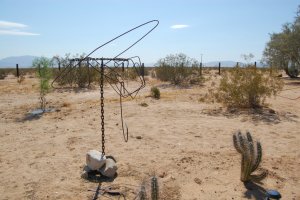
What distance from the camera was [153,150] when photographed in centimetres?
589

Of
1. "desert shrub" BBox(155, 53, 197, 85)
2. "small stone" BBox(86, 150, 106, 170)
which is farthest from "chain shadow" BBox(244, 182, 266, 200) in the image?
"desert shrub" BBox(155, 53, 197, 85)

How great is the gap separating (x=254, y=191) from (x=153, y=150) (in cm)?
209

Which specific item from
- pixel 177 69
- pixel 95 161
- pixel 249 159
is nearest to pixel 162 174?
pixel 95 161

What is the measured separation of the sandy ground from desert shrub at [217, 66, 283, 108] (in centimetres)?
48

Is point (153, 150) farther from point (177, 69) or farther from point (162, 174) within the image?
point (177, 69)

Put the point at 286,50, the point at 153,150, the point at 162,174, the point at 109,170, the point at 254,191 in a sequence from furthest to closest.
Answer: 1. the point at 286,50
2. the point at 153,150
3. the point at 162,174
4. the point at 109,170
5. the point at 254,191

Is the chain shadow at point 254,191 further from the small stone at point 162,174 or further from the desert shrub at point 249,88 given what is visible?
the desert shrub at point 249,88

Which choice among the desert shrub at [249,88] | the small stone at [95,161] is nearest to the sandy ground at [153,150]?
the small stone at [95,161]

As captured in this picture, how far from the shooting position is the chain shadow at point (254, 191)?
4.13 metres

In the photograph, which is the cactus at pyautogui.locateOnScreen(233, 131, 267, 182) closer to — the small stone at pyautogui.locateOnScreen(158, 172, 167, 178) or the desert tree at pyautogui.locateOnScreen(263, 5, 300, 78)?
the small stone at pyautogui.locateOnScreen(158, 172, 167, 178)

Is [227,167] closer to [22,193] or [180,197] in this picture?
[180,197]

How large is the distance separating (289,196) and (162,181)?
5.35 feet

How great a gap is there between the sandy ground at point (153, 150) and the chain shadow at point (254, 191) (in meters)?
0.01

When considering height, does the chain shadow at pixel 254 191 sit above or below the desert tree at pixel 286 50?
below
